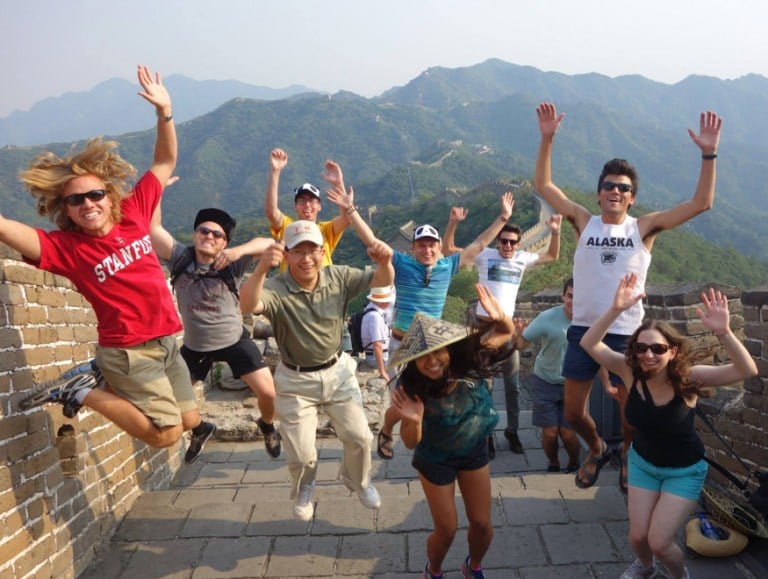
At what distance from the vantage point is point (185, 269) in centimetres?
413

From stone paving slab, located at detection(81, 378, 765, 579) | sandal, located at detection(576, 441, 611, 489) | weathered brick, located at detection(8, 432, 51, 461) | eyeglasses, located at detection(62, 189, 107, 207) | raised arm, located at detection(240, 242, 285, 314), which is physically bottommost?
stone paving slab, located at detection(81, 378, 765, 579)

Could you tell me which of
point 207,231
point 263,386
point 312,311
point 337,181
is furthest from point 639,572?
point 207,231

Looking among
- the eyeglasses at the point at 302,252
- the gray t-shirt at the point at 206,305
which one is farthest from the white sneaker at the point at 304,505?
the eyeglasses at the point at 302,252

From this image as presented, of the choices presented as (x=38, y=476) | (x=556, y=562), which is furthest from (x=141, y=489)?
(x=556, y=562)

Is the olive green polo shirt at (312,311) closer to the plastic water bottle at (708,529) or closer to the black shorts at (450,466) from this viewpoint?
the black shorts at (450,466)

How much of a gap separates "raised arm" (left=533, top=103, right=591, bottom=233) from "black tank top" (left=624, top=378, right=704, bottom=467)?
4.33ft

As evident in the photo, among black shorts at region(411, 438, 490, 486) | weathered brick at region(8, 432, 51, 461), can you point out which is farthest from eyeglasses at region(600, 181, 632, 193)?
weathered brick at region(8, 432, 51, 461)

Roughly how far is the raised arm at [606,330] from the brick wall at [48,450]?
318 centimetres

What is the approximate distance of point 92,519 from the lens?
3.73 metres

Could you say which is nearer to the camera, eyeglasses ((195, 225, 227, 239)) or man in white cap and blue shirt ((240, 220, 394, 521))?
man in white cap and blue shirt ((240, 220, 394, 521))

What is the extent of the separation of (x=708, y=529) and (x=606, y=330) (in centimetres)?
129

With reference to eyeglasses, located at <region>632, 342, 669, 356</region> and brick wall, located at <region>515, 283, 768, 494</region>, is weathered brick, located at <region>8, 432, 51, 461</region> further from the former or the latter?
brick wall, located at <region>515, 283, 768, 494</region>

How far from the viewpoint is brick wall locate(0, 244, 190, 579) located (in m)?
3.07

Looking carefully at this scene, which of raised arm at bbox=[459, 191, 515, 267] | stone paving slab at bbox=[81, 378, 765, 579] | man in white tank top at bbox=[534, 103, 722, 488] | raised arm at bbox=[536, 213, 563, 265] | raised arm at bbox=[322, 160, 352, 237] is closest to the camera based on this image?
stone paving slab at bbox=[81, 378, 765, 579]
